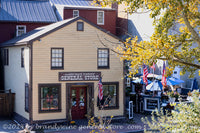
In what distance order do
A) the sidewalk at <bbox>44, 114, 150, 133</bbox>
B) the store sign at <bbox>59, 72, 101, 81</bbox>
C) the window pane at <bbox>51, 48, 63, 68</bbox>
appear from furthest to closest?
1. the store sign at <bbox>59, 72, 101, 81</bbox>
2. the window pane at <bbox>51, 48, 63, 68</bbox>
3. the sidewalk at <bbox>44, 114, 150, 133</bbox>

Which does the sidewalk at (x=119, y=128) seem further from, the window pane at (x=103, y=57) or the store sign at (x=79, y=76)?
the window pane at (x=103, y=57)

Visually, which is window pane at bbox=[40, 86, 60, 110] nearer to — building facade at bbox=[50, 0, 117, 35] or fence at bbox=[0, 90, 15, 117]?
fence at bbox=[0, 90, 15, 117]

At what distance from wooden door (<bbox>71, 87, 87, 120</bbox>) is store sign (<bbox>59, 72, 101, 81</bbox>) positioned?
3.26 ft

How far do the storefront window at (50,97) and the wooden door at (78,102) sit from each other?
52.2 inches

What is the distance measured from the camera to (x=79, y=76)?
19.8 metres

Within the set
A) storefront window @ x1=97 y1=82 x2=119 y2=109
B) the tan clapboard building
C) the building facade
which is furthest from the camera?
the building facade

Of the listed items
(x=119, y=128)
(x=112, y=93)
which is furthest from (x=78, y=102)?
(x=119, y=128)

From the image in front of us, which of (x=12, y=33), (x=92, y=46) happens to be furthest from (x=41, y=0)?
(x=92, y=46)

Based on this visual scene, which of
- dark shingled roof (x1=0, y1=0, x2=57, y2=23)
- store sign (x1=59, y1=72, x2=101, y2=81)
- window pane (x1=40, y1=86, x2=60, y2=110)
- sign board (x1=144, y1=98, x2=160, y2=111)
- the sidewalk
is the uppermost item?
dark shingled roof (x1=0, y1=0, x2=57, y2=23)

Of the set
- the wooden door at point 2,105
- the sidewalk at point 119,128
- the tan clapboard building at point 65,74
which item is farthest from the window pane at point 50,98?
the wooden door at point 2,105

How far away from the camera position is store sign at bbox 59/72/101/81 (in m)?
19.4

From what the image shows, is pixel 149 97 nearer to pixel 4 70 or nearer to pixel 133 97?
pixel 133 97

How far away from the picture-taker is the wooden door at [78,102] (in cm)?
2047

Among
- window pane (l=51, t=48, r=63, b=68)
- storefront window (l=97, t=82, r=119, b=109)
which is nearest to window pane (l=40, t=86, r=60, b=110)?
window pane (l=51, t=48, r=63, b=68)
